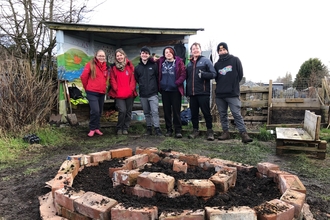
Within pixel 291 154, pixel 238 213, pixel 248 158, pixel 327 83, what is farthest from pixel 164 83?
pixel 327 83

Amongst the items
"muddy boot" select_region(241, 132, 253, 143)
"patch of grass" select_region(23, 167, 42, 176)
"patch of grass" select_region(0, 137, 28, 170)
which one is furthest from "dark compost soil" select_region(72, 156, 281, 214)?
"muddy boot" select_region(241, 132, 253, 143)

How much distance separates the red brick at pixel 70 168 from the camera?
2357 millimetres

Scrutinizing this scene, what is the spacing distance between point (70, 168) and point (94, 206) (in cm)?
95

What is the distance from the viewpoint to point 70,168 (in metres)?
2.44

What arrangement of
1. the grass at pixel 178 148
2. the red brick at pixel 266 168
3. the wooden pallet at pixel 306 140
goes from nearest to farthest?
the red brick at pixel 266 168 < the grass at pixel 178 148 < the wooden pallet at pixel 306 140

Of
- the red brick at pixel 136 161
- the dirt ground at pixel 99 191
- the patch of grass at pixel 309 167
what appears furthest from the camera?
the patch of grass at pixel 309 167

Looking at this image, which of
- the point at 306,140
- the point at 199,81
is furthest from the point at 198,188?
the point at 199,81

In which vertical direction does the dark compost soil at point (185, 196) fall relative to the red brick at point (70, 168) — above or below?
below

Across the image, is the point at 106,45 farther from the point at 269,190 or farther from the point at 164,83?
the point at 269,190

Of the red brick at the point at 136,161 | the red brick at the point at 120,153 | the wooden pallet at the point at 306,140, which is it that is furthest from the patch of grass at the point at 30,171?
the wooden pallet at the point at 306,140

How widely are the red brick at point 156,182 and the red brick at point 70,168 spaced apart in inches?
32.6

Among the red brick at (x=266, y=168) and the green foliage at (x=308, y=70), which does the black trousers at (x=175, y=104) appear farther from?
the green foliage at (x=308, y=70)

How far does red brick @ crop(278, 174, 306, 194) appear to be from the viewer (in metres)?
1.86

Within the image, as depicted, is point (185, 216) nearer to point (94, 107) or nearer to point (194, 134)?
point (194, 134)
